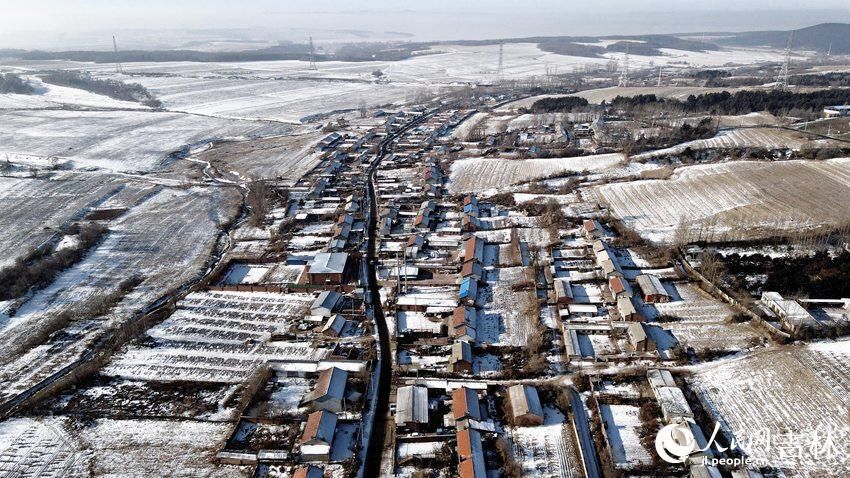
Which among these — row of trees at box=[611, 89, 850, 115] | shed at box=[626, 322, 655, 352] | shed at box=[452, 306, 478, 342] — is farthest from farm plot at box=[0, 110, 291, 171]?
row of trees at box=[611, 89, 850, 115]

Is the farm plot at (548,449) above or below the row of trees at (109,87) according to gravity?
below

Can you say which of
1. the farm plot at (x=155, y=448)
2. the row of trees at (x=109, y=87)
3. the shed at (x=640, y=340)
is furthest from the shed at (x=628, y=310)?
the row of trees at (x=109, y=87)

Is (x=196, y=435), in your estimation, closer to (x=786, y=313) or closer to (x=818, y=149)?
(x=786, y=313)

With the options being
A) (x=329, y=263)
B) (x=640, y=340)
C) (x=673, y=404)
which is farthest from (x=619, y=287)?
(x=329, y=263)

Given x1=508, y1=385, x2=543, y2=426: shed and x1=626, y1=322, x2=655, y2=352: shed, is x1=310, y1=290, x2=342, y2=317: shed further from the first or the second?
x1=626, y1=322, x2=655, y2=352: shed

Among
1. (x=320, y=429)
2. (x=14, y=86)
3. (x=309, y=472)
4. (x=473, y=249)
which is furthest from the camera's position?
(x=14, y=86)

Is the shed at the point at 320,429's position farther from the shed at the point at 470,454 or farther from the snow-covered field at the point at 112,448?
the shed at the point at 470,454

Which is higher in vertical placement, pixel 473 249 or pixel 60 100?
Result: pixel 60 100

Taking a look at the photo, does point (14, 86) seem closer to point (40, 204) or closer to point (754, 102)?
point (40, 204)
